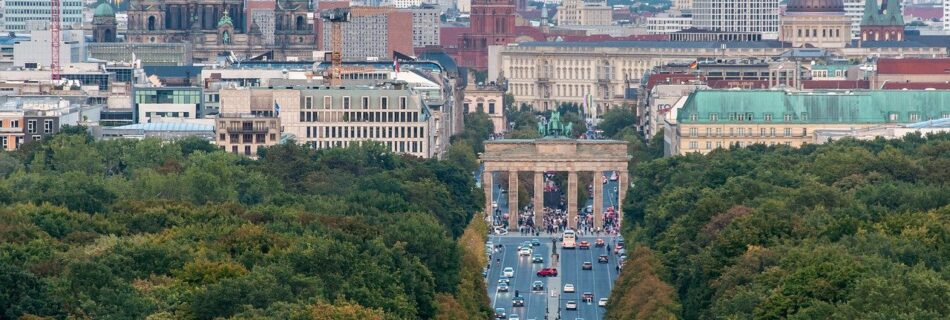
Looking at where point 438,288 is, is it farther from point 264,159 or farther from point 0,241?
point 264,159

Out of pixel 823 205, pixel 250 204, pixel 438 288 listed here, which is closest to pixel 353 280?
pixel 438 288

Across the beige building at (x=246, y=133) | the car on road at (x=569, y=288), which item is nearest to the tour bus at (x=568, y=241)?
the beige building at (x=246, y=133)

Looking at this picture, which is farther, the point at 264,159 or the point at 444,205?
the point at 264,159

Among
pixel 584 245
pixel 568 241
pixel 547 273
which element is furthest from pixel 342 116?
pixel 547 273

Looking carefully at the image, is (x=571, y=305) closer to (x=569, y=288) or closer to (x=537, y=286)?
(x=569, y=288)

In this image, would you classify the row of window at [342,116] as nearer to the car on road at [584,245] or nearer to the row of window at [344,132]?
the row of window at [344,132]

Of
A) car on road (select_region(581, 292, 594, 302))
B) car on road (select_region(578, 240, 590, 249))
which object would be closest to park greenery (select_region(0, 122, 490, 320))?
car on road (select_region(581, 292, 594, 302))

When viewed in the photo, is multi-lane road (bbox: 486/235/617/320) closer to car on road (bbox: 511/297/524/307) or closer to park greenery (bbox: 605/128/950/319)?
car on road (bbox: 511/297/524/307)
